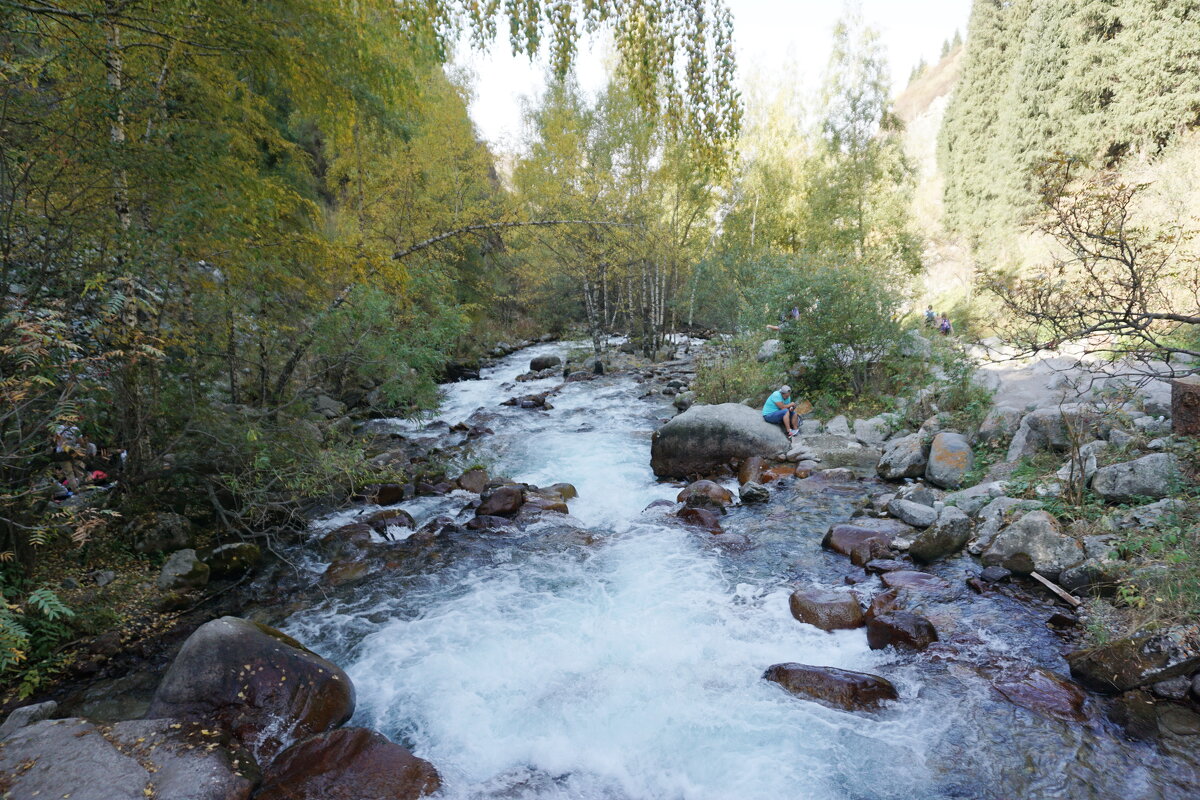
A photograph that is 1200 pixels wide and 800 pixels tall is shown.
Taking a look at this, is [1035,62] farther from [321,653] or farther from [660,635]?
[321,653]

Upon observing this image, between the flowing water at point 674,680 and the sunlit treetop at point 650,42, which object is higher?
the sunlit treetop at point 650,42

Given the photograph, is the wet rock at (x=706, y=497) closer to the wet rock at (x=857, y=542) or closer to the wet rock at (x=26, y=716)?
the wet rock at (x=857, y=542)

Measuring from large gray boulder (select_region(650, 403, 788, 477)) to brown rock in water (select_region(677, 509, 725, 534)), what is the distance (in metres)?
1.84

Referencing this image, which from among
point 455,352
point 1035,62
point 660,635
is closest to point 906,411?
point 660,635

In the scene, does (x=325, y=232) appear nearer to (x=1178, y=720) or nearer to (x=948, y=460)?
(x=948, y=460)

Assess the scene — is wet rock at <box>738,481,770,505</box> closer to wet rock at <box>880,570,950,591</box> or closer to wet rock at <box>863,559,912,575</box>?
wet rock at <box>863,559,912,575</box>

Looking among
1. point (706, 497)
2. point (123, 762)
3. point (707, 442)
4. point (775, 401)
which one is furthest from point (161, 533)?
point (775, 401)

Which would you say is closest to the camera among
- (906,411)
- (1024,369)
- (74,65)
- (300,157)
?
(74,65)

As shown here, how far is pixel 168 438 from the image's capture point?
228 inches

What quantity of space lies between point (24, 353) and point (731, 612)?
18.2 ft

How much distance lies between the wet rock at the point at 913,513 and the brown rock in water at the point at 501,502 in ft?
16.6

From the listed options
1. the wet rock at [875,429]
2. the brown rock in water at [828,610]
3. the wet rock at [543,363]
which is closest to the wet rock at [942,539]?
the brown rock in water at [828,610]

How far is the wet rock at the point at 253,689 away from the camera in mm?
3545

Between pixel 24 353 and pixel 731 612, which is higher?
pixel 24 353
